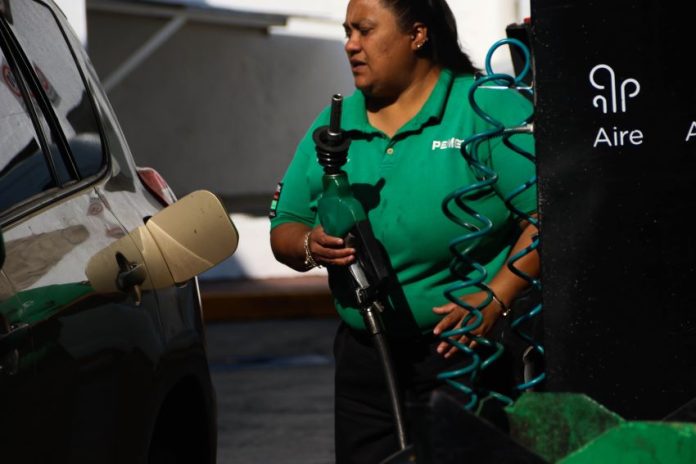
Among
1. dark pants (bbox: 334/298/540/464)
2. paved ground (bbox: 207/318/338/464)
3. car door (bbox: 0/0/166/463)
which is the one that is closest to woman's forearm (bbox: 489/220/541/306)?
Result: dark pants (bbox: 334/298/540/464)

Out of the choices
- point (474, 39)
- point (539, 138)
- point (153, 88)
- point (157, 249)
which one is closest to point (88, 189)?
point (157, 249)

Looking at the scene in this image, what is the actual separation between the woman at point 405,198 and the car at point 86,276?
34 centimetres

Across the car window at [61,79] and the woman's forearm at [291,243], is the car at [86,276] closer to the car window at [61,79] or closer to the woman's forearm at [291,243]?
the car window at [61,79]

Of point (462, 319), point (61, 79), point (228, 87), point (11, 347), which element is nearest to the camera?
point (11, 347)

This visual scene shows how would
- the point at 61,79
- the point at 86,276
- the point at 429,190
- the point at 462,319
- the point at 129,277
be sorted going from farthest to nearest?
the point at 61,79
the point at 429,190
the point at 462,319
the point at 129,277
the point at 86,276

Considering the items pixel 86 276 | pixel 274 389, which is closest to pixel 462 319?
pixel 86 276

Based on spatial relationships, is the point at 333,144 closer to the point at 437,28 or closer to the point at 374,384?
the point at 437,28

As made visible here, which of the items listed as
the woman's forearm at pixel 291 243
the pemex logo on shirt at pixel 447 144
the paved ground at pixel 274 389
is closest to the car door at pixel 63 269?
the woman's forearm at pixel 291 243

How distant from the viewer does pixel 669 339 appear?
257 cm

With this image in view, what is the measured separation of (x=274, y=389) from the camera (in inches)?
354

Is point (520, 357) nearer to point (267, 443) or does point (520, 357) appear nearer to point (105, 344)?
point (105, 344)

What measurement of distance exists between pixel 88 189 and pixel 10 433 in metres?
1.02

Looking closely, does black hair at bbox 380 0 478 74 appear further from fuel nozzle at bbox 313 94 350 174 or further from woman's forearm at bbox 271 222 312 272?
woman's forearm at bbox 271 222 312 272

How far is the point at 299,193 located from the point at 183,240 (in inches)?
16.9
